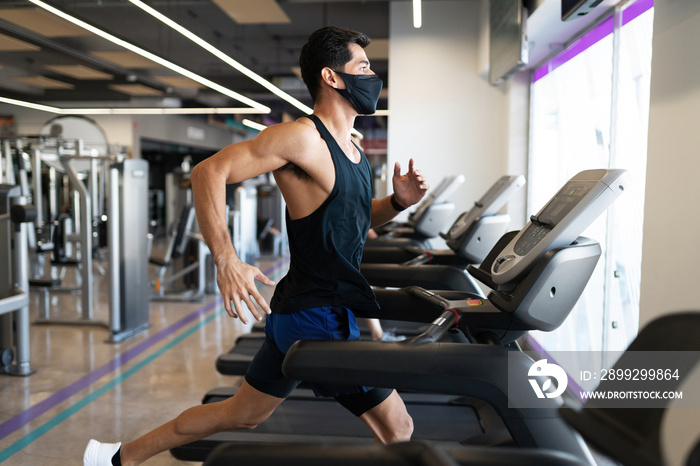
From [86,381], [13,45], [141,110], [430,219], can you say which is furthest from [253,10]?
[141,110]

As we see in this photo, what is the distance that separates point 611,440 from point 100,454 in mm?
1680

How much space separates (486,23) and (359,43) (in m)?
4.22

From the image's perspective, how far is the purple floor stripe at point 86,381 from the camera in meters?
3.20

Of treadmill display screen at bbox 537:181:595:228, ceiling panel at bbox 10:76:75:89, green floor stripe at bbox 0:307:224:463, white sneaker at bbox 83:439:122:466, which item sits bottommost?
green floor stripe at bbox 0:307:224:463

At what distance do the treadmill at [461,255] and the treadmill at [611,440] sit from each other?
1759mm

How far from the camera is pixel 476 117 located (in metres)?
6.38

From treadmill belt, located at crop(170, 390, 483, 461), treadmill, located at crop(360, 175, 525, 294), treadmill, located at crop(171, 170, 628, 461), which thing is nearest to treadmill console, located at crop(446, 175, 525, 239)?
treadmill, located at crop(360, 175, 525, 294)

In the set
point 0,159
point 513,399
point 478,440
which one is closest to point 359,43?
A: point 513,399

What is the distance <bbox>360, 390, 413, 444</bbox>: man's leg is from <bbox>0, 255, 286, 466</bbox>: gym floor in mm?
1281

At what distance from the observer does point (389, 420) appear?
1.90 m

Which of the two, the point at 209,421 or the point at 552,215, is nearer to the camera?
the point at 552,215

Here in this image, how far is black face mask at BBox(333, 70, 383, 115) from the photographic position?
1934mm

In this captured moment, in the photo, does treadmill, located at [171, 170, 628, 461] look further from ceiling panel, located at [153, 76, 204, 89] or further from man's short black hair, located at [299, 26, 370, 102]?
ceiling panel, located at [153, 76, 204, 89]

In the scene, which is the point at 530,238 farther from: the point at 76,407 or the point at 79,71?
the point at 79,71
